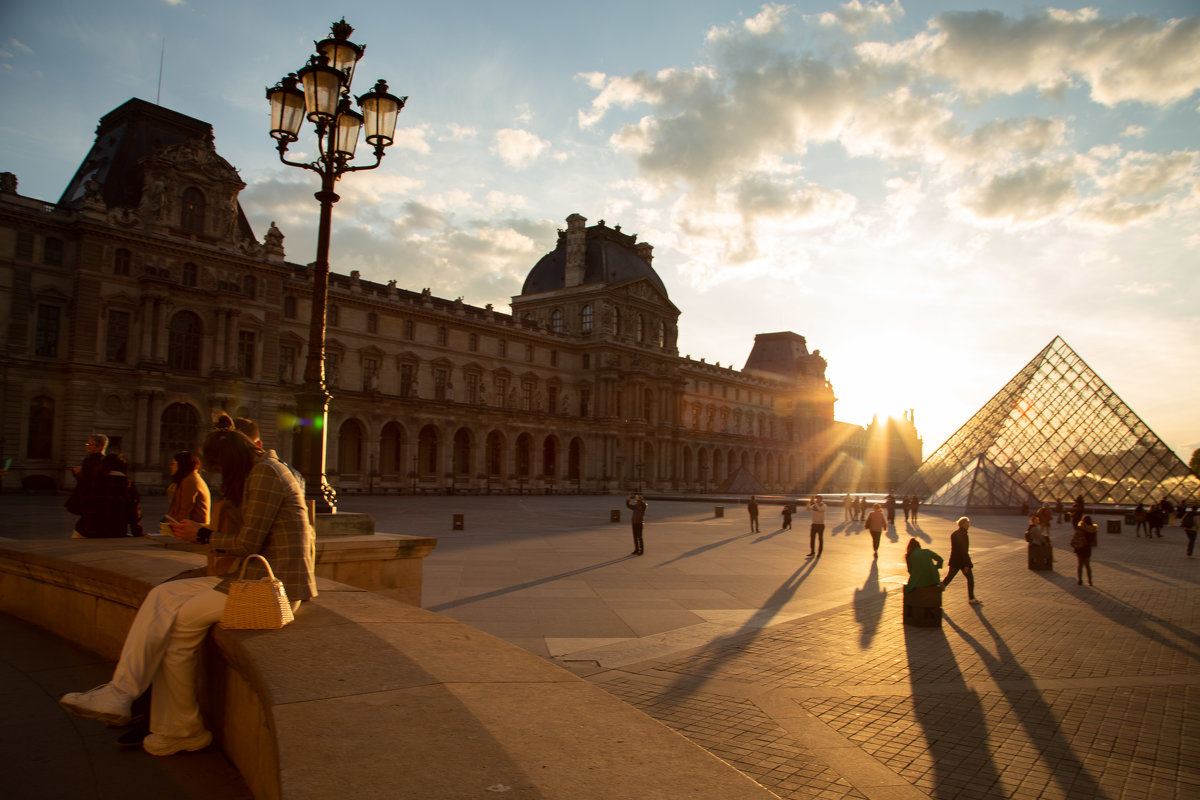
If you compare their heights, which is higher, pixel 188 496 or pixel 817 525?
pixel 188 496

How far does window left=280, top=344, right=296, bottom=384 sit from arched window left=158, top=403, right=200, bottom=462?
6890 millimetres

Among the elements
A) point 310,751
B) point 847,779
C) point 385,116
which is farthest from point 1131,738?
point 385,116

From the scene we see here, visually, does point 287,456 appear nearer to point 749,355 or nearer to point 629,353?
point 629,353

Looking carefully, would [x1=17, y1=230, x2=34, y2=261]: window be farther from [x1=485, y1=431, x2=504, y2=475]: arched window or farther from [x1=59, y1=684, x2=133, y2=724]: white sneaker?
[x1=59, y1=684, x2=133, y2=724]: white sneaker

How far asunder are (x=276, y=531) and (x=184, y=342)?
40.7 m

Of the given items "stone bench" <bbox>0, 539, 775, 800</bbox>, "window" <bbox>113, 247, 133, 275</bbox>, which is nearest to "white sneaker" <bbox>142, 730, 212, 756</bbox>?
"stone bench" <bbox>0, 539, 775, 800</bbox>

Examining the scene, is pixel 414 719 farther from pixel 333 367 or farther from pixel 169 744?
pixel 333 367

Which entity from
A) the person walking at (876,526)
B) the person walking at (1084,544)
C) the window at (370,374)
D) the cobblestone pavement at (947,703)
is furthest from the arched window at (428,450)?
the cobblestone pavement at (947,703)

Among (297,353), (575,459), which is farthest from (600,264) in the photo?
(297,353)

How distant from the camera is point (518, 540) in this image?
68.5 feet

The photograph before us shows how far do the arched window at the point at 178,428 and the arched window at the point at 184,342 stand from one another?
6.92 feet

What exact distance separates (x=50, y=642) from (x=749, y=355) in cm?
11154

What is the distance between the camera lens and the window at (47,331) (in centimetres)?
3584

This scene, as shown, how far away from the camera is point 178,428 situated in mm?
38969
